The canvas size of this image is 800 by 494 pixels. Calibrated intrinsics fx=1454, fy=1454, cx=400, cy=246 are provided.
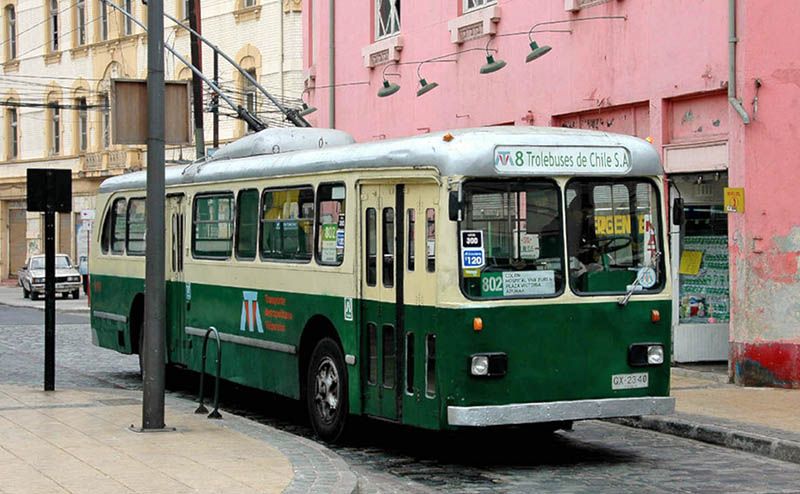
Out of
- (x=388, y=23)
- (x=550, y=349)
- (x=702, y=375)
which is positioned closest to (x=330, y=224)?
(x=550, y=349)

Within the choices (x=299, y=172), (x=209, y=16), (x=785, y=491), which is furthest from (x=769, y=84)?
(x=209, y=16)

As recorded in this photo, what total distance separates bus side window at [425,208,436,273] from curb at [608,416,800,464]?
355 cm

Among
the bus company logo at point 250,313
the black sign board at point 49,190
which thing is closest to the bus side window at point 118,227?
the black sign board at point 49,190

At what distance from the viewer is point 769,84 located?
16922 mm

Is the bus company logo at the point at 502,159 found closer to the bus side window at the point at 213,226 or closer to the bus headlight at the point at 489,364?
the bus headlight at the point at 489,364

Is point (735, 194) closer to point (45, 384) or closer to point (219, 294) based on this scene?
point (219, 294)

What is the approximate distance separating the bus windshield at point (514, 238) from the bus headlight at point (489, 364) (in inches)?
18.4

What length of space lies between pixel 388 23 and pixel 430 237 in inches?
628

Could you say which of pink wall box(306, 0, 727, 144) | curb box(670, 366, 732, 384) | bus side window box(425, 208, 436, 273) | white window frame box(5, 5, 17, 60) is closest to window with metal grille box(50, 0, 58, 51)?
white window frame box(5, 5, 17, 60)

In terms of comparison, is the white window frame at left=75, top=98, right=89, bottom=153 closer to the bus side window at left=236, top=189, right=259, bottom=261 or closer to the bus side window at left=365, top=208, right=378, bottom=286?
the bus side window at left=236, top=189, right=259, bottom=261

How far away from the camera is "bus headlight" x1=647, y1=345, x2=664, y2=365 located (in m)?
12.1

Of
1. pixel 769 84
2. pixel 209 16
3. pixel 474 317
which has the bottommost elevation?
pixel 474 317

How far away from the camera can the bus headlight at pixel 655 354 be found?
1212 cm

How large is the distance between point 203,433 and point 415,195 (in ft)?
9.54
